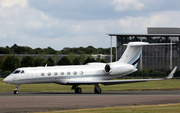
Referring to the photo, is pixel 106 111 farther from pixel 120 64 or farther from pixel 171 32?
pixel 171 32

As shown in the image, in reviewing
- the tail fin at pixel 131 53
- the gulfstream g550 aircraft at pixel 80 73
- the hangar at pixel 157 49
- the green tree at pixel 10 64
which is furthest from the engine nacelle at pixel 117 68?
the green tree at pixel 10 64

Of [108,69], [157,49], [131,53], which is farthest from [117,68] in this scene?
[157,49]

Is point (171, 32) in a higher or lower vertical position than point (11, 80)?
higher

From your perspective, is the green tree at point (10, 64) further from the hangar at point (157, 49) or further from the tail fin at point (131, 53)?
the tail fin at point (131, 53)

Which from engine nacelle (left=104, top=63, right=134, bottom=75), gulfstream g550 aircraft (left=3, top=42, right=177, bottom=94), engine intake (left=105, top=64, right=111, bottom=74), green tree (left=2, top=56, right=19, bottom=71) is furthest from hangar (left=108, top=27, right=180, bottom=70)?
engine intake (left=105, top=64, right=111, bottom=74)

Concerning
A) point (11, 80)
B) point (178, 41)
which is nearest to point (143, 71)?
point (178, 41)

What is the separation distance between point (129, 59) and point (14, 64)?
64.9 metres

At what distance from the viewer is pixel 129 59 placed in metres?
37.7

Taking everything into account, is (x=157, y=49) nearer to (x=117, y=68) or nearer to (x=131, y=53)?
(x=131, y=53)

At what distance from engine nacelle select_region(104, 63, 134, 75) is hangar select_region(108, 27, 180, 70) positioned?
3946 centimetres

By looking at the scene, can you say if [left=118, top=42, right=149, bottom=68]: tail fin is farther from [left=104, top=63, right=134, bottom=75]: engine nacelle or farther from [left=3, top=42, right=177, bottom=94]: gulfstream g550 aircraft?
[left=104, top=63, right=134, bottom=75]: engine nacelle

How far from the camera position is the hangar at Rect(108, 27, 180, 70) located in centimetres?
7656

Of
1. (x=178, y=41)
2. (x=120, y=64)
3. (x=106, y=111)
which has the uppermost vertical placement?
(x=178, y=41)

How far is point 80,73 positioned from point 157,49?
152ft
